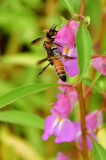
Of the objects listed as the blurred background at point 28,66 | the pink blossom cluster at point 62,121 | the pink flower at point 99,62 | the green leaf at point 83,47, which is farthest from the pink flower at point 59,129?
the blurred background at point 28,66

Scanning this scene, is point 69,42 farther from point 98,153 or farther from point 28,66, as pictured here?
point 28,66

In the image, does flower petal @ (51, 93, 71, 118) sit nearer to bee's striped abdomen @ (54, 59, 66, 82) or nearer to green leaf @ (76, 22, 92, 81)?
bee's striped abdomen @ (54, 59, 66, 82)

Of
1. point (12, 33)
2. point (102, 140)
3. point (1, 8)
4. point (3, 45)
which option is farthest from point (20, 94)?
point (3, 45)

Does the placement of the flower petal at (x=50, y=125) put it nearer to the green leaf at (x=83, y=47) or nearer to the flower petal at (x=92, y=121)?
the flower petal at (x=92, y=121)

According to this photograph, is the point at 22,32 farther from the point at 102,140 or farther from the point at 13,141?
the point at 102,140

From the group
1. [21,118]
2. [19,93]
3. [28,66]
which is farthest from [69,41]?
[28,66]

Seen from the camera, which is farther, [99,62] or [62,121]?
[62,121]
